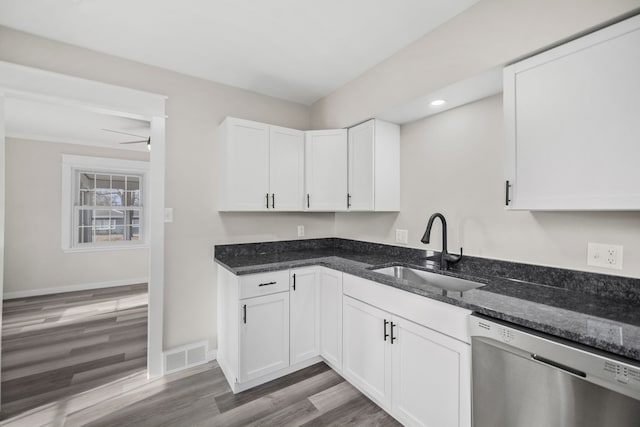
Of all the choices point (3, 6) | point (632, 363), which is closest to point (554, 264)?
point (632, 363)

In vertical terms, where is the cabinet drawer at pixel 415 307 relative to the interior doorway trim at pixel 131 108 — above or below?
below

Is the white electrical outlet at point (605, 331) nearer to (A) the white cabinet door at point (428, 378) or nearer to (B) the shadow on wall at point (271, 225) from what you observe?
(A) the white cabinet door at point (428, 378)

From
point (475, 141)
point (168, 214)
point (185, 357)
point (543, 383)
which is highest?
point (475, 141)

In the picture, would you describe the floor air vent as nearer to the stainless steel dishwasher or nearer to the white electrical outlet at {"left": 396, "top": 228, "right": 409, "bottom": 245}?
the white electrical outlet at {"left": 396, "top": 228, "right": 409, "bottom": 245}

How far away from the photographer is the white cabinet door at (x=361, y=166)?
2381 millimetres

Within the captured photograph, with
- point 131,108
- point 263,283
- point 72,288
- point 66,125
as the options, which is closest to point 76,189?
point 66,125

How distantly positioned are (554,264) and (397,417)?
4.21 feet

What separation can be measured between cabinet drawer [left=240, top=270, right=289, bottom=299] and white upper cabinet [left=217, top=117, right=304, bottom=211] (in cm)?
66

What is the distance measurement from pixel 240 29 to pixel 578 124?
198cm

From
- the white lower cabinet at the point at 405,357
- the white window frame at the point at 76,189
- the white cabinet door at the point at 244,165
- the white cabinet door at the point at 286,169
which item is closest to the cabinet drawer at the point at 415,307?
the white lower cabinet at the point at 405,357

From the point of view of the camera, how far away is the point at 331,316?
2201 millimetres

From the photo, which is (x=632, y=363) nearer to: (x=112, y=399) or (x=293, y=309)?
(x=293, y=309)

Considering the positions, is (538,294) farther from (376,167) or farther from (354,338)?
(376,167)

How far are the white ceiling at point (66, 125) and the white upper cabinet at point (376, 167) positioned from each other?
2797 millimetres
